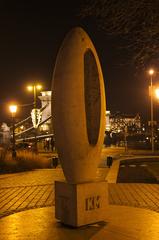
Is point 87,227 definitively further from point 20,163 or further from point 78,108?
point 20,163

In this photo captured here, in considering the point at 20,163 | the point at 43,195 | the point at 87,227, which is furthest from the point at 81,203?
the point at 20,163

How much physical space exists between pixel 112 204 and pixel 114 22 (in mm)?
4375

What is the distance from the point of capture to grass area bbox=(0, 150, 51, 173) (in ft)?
70.0

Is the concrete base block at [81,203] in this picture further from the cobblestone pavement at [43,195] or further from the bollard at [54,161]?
the bollard at [54,161]

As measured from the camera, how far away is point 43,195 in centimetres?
1234

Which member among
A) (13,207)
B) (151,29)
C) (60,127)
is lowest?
(13,207)

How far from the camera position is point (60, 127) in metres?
8.20

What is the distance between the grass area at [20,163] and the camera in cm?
2133

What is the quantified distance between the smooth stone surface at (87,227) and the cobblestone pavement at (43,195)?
80 cm

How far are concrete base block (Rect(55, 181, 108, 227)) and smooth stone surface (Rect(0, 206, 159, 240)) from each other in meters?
0.15

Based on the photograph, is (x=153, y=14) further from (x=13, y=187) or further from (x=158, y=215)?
(x=13, y=187)

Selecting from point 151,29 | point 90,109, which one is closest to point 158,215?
point 90,109

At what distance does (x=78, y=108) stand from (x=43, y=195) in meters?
4.91

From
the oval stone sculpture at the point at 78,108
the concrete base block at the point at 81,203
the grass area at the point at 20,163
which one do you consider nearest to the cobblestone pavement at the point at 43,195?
the concrete base block at the point at 81,203
